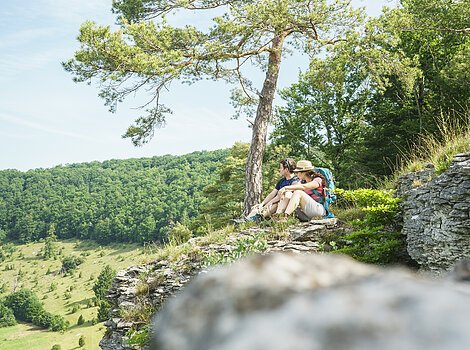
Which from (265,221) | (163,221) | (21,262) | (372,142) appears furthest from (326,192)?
(21,262)

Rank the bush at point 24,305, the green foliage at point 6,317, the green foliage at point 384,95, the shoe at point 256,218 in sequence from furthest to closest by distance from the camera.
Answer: the bush at point 24,305, the green foliage at point 6,317, the green foliage at point 384,95, the shoe at point 256,218

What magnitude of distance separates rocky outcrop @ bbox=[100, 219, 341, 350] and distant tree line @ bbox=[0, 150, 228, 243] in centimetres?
9049

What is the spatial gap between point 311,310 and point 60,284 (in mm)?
140444

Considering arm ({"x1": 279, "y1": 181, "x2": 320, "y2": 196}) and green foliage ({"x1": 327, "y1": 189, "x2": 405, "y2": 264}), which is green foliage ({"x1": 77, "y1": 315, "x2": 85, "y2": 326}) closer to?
arm ({"x1": 279, "y1": 181, "x2": 320, "y2": 196})

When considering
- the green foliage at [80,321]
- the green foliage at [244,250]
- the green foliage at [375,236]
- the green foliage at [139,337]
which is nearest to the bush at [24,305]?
the green foliage at [80,321]

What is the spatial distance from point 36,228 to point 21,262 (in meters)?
13.3

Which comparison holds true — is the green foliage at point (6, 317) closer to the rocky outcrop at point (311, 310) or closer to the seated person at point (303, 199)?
the seated person at point (303, 199)

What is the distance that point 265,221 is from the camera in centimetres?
863

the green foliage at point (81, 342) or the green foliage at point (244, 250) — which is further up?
the green foliage at point (244, 250)

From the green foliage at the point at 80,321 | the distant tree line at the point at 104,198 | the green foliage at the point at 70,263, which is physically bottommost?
the green foliage at the point at 80,321

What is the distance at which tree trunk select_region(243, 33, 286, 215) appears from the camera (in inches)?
→ 463

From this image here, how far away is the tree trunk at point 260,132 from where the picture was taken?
11758 millimetres

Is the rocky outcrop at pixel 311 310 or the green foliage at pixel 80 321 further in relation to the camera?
the green foliage at pixel 80 321

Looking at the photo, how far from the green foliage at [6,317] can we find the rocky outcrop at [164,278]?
109905 mm
